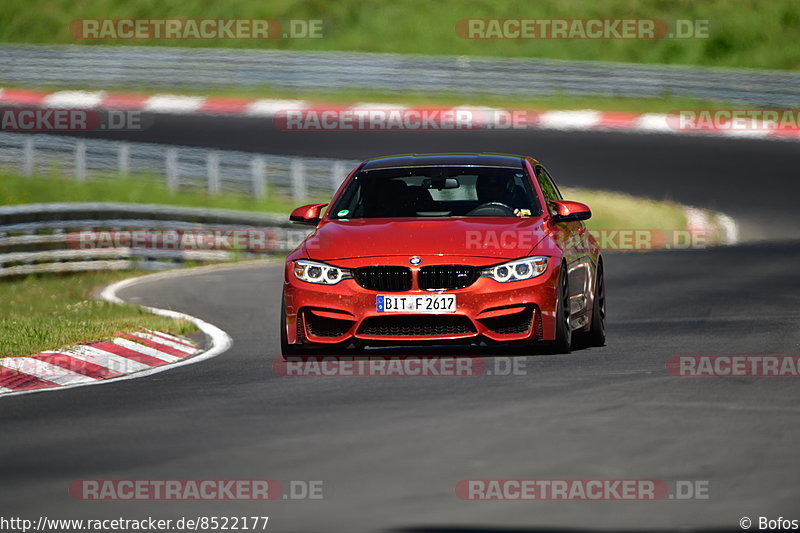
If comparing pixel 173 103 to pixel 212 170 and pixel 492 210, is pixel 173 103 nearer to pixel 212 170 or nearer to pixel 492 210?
pixel 212 170

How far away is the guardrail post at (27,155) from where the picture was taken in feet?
99.3

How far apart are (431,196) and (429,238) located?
115cm

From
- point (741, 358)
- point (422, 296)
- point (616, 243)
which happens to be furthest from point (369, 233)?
point (616, 243)

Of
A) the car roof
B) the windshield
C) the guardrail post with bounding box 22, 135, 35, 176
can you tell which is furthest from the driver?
the guardrail post with bounding box 22, 135, 35, 176

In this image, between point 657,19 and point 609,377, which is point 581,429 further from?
point 657,19

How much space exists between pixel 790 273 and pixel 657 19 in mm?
27618

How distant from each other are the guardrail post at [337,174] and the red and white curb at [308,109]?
25.8 feet

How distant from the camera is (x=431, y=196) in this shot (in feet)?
42.0

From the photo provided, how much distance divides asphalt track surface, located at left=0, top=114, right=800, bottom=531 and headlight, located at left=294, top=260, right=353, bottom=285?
752 mm

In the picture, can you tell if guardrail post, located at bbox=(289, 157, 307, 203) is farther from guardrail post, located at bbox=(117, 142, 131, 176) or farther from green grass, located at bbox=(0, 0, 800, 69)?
green grass, located at bbox=(0, 0, 800, 69)

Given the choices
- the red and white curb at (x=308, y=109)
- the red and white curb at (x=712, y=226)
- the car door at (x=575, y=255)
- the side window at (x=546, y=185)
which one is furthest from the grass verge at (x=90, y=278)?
the red and white curb at (x=308, y=109)

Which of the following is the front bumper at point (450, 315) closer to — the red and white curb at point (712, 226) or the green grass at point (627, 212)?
the red and white curb at point (712, 226)

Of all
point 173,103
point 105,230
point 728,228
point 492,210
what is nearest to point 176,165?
point 105,230

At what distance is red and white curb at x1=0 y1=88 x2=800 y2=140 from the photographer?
37.1 metres
